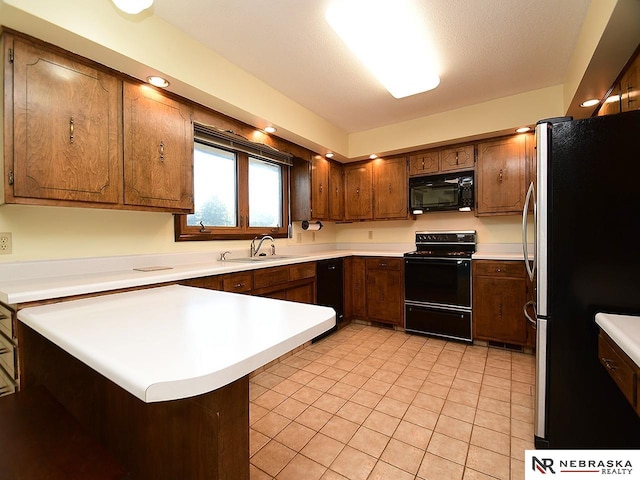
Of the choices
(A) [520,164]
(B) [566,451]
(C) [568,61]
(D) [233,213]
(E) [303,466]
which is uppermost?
(C) [568,61]

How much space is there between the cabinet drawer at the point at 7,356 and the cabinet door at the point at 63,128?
715mm

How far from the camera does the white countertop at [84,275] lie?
4.53ft

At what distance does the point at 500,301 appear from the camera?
2959mm

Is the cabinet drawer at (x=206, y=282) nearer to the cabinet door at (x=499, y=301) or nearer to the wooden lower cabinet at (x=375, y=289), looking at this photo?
the wooden lower cabinet at (x=375, y=289)

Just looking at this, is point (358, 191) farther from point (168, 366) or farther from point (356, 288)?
point (168, 366)

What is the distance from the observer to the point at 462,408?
78.5 inches

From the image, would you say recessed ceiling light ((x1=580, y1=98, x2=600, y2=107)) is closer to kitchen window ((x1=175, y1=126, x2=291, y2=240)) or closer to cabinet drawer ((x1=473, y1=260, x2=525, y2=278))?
cabinet drawer ((x1=473, y1=260, x2=525, y2=278))

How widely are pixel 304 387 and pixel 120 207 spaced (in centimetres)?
181

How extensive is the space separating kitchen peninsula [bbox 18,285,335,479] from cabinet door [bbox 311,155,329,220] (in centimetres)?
250

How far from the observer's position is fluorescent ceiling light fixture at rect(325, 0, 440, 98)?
1.80 meters

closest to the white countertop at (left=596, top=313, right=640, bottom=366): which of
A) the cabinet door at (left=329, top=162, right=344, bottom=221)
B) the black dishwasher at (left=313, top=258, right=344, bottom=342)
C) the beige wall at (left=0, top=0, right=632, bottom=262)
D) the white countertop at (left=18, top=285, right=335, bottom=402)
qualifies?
the white countertop at (left=18, top=285, right=335, bottom=402)

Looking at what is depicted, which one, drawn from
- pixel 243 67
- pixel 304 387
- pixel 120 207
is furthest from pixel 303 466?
pixel 243 67

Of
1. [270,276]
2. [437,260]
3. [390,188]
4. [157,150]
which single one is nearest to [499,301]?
[437,260]

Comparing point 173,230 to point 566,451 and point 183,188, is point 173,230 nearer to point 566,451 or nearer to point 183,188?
point 183,188
